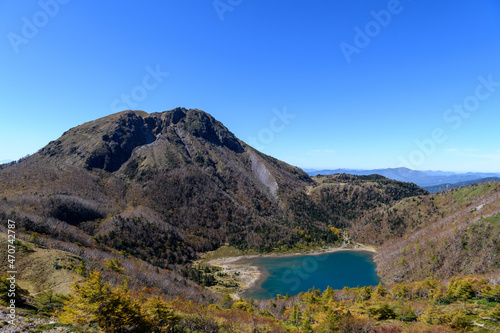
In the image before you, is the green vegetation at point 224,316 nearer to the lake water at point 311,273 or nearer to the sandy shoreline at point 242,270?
the lake water at point 311,273

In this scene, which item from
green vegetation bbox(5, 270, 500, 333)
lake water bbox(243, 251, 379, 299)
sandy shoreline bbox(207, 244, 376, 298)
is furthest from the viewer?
sandy shoreline bbox(207, 244, 376, 298)

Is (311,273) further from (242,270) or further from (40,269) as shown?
(40,269)

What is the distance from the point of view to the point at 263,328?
139 feet

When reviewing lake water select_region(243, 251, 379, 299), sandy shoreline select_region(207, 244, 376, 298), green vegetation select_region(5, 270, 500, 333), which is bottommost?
lake water select_region(243, 251, 379, 299)

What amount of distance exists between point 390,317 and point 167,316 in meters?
51.7

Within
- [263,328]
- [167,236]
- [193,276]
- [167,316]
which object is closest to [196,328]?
[167,316]

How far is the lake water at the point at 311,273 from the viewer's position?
134500 mm

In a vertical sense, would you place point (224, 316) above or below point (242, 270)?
above

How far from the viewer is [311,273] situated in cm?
16088

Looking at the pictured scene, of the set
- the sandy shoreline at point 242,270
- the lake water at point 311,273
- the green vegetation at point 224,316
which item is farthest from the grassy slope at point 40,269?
the lake water at point 311,273

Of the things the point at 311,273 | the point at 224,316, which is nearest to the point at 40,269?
the point at 224,316

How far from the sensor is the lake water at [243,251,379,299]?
13450cm

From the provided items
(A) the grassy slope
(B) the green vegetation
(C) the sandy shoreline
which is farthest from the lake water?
(A) the grassy slope

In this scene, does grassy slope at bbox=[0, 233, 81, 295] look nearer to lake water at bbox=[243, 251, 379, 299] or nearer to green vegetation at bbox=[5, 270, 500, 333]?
green vegetation at bbox=[5, 270, 500, 333]
